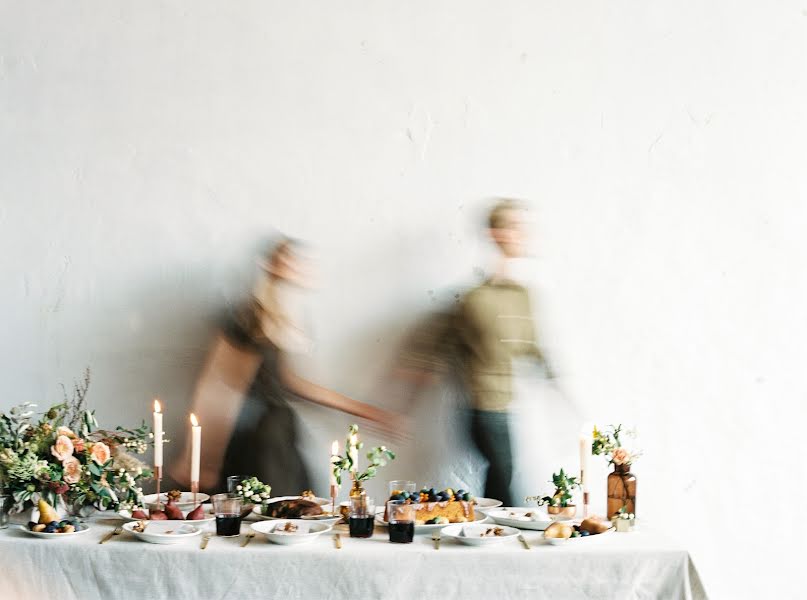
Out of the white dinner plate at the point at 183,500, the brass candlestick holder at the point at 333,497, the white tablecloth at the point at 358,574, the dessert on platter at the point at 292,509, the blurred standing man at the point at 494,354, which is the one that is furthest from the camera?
the blurred standing man at the point at 494,354

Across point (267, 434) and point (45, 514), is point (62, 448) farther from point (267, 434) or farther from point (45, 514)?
point (267, 434)

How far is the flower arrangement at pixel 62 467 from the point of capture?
107 inches

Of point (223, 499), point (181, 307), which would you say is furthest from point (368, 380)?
point (223, 499)

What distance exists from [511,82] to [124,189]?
153cm

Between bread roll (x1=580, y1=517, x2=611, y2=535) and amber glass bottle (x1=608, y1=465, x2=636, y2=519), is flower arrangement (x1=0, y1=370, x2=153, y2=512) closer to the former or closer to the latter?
bread roll (x1=580, y1=517, x2=611, y2=535)

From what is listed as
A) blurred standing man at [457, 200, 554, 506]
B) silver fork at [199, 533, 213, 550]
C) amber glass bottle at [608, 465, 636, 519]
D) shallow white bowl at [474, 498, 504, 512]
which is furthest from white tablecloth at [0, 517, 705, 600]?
blurred standing man at [457, 200, 554, 506]

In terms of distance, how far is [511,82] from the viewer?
3.57 metres

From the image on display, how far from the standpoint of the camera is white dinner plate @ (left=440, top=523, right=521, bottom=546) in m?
2.59

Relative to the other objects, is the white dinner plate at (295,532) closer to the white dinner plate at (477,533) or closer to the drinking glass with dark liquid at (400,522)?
the drinking glass with dark liquid at (400,522)

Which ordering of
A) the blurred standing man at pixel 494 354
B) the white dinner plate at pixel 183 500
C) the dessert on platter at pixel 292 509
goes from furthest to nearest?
the blurred standing man at pixel 494 354 → the white dinner plate at pixel 183 500 → the dessert on platter at pixel 292 509

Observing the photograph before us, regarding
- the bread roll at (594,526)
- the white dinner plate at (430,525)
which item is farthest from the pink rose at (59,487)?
the bread roll at (594,526)

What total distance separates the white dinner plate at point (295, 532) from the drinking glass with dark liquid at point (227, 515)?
6 centimetres

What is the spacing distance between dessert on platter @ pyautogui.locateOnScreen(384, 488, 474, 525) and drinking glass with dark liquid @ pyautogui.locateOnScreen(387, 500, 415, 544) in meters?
0.15

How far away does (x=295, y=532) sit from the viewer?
2.65m
